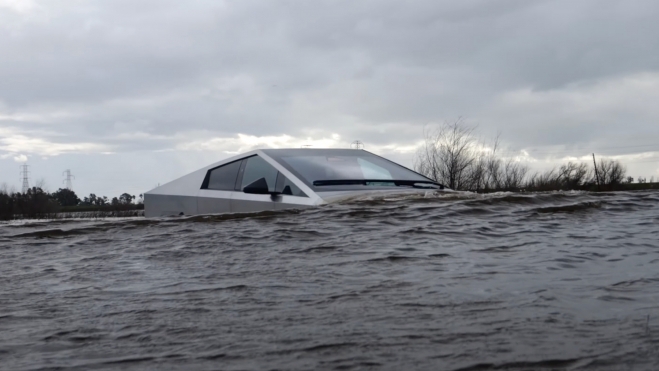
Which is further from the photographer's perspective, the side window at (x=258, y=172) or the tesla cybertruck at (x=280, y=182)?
the side window at (x=258, y=172)

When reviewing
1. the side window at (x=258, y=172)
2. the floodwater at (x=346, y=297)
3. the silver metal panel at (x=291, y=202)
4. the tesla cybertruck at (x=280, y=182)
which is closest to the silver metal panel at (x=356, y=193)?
the tesla cybertruck at (x=280, y=182)

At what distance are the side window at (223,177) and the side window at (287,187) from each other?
25.9 inches

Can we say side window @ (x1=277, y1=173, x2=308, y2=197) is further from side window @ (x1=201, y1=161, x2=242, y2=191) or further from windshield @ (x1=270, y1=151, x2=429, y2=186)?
side window @ (x1=201, y1=161, x2=242, y2=191)

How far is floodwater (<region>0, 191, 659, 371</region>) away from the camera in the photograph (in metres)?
1.97

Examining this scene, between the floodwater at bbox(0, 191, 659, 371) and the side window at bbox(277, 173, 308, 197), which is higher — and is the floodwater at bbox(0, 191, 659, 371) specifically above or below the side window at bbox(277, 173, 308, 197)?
below

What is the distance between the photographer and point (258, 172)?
6.77 m

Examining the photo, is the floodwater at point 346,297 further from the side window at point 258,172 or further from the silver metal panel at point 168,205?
the silver metal panel at point 168,205

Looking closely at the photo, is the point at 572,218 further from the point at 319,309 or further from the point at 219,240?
the point at 319,309

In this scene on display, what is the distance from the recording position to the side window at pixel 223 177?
6.95 metres

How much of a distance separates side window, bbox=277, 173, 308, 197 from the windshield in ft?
0.36

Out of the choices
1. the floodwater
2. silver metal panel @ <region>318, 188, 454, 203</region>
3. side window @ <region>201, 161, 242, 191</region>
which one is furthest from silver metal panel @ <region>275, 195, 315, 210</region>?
side window @ <region>201, 161, 242, 191</region>

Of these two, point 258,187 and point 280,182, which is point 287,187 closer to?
point 280,182

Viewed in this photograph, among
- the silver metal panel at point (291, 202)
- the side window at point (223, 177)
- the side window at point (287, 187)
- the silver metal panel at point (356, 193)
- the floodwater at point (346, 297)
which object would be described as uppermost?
the side window at point (223, 177)

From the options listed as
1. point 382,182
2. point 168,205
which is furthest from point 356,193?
point 168,205
